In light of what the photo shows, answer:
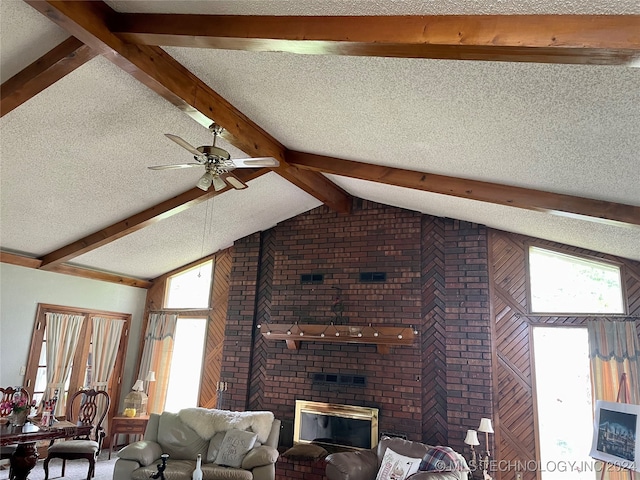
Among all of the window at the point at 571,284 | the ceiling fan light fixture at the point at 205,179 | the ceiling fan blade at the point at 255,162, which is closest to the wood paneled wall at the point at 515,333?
the window at the point at 571,284

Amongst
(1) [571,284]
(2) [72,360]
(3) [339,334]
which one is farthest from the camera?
(2) [72,360]

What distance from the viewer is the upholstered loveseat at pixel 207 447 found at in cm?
464

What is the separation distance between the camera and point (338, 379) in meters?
6.04

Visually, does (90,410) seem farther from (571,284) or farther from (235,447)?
(571,284)

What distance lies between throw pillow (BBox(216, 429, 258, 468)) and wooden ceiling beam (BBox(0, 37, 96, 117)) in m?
3.78

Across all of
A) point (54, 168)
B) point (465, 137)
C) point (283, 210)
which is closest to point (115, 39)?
point (54, 168)

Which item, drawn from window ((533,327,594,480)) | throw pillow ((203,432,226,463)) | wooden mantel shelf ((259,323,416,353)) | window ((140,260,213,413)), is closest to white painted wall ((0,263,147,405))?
window ((140,260,213,413))

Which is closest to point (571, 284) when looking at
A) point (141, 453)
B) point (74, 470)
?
point (141, 453)

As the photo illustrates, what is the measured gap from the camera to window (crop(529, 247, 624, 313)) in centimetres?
504

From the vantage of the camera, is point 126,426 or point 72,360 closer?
point 126,426

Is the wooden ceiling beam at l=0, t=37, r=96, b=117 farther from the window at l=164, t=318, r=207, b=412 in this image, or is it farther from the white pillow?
the window at l=164, t=318, r=207, b=412

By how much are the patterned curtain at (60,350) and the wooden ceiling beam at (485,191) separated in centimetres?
→ 428

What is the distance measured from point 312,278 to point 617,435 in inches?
155

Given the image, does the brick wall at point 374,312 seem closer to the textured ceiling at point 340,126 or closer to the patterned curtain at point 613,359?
the textured ceiling at point 340,126
